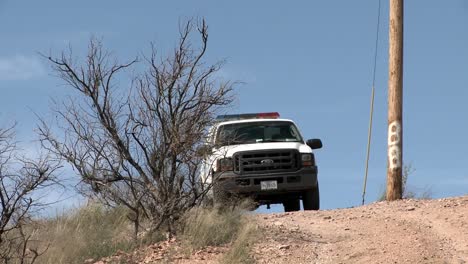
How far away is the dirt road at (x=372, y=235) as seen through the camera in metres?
14.7

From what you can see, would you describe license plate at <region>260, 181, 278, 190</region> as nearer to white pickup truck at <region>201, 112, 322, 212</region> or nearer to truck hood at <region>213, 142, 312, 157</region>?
white pickup truck at <region>201, 112, 322, 212</region>

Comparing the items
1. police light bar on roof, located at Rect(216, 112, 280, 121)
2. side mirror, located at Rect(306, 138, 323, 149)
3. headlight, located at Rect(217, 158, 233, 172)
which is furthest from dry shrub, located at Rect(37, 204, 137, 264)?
side mirror, located at Rect(306, 138, 323, 149)

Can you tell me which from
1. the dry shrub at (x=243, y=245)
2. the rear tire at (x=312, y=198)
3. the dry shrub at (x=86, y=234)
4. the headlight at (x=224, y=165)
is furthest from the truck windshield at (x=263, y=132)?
the dry shrub at (x=243, y=245)

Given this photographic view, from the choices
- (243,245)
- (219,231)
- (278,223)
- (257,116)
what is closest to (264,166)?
(257,116)

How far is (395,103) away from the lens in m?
20.6

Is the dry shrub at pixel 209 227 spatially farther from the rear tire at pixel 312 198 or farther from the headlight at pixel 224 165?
A: the rear tire at pixel 312 198

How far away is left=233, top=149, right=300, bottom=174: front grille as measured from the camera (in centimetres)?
1947

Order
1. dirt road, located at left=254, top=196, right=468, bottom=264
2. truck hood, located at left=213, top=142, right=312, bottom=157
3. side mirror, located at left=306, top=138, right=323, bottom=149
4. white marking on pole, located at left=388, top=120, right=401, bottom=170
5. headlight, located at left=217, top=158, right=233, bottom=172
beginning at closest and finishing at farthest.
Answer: dirt road, located at left=254, top=196, right=468, bottom=264 → headlight, located at left=217, top=158, right=233, bottom=172 → truck hood, located at left=213, top=142, right=312, bottom=157 → side mirror, located at left=306, top=138, right=323, bottom=149 → white marking on pole, located at left=388, top=120, right=401, bottom=170

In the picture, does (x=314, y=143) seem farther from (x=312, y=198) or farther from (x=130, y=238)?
→ (x=130, y=238)

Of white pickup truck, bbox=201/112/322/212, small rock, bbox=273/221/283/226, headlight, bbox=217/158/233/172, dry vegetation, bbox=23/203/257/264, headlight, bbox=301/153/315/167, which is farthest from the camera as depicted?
headlight, bbox=301/153/315/167

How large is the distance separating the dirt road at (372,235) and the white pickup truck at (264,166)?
1.06 metres

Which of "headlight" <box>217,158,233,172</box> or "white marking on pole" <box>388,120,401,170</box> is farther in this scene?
"white marking on pole" <box>388,120,401,170</box>

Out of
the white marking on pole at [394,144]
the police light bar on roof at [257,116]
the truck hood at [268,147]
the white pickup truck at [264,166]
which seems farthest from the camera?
the police light bar on roof at [257,116]

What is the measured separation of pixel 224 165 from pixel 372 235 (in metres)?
3.99
